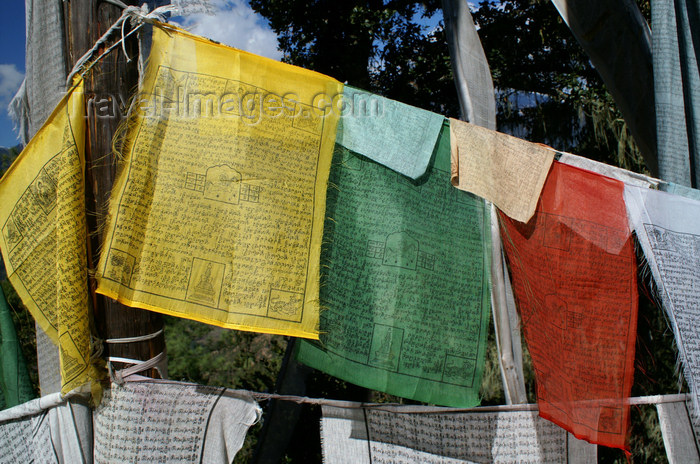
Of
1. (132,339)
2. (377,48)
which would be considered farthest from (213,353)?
(132,339)

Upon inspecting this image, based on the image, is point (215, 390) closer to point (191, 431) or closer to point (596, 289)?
point (191, 431)

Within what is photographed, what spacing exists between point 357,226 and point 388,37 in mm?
2818

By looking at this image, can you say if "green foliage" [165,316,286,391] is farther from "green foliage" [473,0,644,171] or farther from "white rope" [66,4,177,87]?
"white rope" [66,4,177,87]

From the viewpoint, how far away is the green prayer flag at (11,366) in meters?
1.41

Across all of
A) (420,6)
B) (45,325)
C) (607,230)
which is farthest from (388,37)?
(45,325)

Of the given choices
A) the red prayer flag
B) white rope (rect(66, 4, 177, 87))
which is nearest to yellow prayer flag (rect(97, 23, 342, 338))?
white rope (rect(66, 4, 177, 87))

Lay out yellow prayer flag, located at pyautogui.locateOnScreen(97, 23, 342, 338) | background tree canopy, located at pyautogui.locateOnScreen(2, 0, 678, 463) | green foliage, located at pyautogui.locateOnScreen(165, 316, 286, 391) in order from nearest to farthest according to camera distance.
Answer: yellow prayer flag, located at pyautogui.locateOnScreen(97, 23, 342, 338) < background tree canopy, located at pyautogui.locateOnScreen(2, 0, 678, 463) < green foliage, located at pyautogui.locateOnScreen(165, 316, 286, 391)

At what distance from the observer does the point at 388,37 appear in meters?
3.57

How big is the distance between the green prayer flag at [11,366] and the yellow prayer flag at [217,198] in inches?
26.7

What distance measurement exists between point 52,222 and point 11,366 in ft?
2.10

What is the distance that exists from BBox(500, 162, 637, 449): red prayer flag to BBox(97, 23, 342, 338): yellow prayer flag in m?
0.59

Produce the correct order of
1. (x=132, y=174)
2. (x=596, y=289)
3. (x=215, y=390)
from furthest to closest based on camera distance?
(x=596, y=289) < (x=215, y=390) < (x=132, y=174)

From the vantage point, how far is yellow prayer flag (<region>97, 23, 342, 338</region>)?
39.7 inches

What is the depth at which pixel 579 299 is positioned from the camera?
1.27 m
